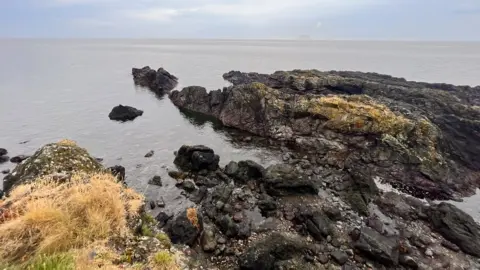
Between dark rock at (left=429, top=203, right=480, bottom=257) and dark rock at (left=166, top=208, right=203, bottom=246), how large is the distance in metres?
18.9

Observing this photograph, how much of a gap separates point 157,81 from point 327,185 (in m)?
71.0

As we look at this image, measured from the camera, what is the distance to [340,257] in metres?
Answer: 18.8

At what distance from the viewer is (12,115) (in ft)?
182

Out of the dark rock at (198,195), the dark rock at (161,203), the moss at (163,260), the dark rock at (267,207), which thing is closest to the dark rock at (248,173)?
the dark rock at (198,195)

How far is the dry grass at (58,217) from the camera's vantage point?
8117 mm

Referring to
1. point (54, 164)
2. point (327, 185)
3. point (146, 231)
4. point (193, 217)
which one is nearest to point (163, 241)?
point (146, 231)

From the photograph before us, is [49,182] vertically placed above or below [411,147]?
above

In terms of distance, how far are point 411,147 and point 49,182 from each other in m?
37.3

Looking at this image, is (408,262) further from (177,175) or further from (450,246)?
(177,175)

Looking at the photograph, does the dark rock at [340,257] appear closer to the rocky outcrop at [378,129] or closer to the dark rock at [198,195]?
the rocky outcrop at [378,129]

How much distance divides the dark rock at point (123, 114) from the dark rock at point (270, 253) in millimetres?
44076

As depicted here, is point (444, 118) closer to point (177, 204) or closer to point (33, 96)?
point (177, 204)

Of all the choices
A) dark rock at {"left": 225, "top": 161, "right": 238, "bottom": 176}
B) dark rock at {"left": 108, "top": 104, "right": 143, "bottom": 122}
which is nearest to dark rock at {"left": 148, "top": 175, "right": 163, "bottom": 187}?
dark rock at {"left": 225, "top": 161, "right": 238, "bottom": 176}

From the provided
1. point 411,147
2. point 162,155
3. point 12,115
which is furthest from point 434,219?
point 12,115
